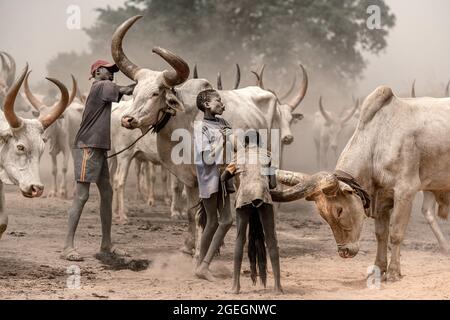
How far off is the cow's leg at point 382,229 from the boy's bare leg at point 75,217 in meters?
2.81

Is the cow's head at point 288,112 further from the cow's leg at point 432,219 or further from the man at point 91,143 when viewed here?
the man at point 91,143

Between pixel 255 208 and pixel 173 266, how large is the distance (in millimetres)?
1787

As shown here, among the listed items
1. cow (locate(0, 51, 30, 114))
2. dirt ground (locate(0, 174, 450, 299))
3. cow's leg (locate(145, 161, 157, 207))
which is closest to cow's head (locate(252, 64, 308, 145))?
dirt ground (locate(0, 174, 450, 299))

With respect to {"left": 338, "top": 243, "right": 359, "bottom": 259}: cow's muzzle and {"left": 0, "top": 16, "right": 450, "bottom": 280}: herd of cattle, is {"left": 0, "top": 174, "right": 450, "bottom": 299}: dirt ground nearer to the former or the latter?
{"left": 338, "top": 243, "right": 359, "bottom": 259}: cow's muzzle

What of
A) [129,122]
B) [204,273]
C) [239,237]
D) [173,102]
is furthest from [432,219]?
[129,122]

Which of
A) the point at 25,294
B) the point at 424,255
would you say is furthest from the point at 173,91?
the point at 424,255

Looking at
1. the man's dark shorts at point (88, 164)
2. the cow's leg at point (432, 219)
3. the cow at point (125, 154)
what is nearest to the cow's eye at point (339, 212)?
the man's dark shorts at point (88, 164)

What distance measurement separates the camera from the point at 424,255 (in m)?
9.16

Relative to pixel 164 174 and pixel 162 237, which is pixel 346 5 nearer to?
pixel 164 174

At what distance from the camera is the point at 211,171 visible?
699 centimetres

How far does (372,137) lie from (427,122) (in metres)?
0.53

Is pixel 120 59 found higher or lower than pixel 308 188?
higher

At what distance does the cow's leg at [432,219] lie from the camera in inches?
372

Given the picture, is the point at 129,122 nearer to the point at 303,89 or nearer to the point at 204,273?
the point at 204,273
